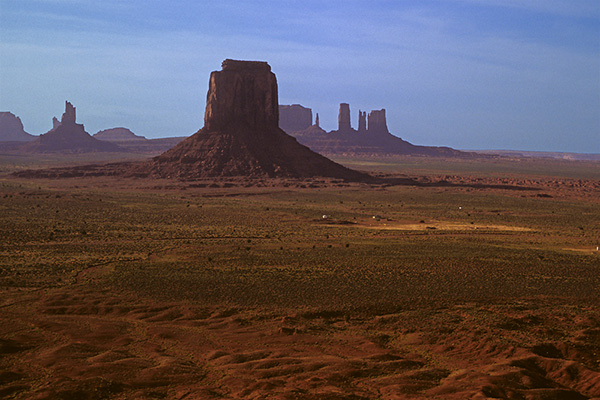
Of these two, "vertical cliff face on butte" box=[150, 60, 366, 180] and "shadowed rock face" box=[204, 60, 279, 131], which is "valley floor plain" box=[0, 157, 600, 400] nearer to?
"vertical cliff face on butte" box=[150, 60, 366, 180]

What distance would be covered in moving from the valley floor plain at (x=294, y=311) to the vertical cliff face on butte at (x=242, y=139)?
48745 mm

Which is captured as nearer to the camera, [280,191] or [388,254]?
[388,254]

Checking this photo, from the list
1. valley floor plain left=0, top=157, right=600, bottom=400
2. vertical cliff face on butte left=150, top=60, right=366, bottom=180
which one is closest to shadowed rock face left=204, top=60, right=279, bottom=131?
vertical cliff face on butte left=150, top=60, right=366, bottom=180

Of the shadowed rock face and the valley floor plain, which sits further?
the shadowed rock face

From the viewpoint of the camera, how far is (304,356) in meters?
17.7

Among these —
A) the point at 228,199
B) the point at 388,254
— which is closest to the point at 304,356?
the point at 388,254

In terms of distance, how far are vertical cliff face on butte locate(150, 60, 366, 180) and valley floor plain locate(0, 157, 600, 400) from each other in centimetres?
4874

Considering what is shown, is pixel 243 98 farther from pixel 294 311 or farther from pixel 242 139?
pixel 294 311

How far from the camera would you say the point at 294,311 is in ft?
71.7

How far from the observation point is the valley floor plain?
15.7 meters

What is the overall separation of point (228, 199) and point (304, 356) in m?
53.7

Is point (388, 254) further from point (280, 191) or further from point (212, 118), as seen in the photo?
point (212, 118)

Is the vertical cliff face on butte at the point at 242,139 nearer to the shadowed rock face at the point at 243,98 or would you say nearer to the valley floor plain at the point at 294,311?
the shadowed rock face at the point at 243,98

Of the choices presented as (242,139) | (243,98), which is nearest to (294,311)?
(242,139)
